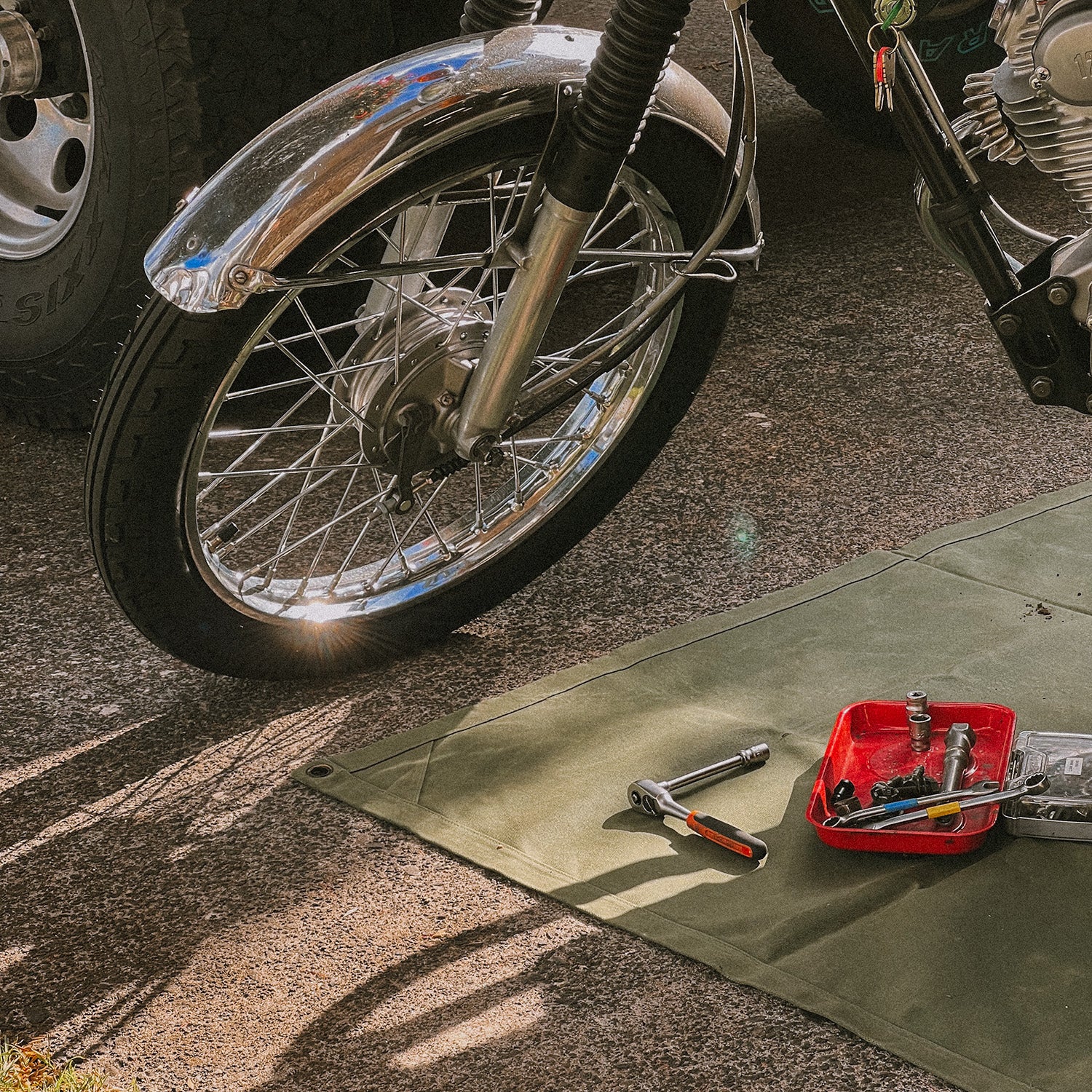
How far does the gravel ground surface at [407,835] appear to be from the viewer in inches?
58.8

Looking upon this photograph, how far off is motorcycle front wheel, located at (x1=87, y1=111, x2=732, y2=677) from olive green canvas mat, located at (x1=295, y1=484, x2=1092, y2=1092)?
20cm

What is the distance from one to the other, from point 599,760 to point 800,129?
264cm

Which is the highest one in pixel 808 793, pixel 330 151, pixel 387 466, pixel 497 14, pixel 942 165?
pixel 497 14

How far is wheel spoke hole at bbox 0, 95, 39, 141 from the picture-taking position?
2.73 meters

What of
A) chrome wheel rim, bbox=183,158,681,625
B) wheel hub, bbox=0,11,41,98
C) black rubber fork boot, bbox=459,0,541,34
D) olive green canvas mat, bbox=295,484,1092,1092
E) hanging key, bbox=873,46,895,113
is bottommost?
olive green canvas mat, bbox=295,484,1092,1092

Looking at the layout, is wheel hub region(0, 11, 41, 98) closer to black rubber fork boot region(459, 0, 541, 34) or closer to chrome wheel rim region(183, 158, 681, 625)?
chrome wheel rim region(183, 158, 681, 625)

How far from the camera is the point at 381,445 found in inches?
76.7

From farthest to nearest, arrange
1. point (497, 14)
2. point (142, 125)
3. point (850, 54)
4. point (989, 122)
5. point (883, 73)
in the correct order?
point (850, 54) < point (142, 125) < point (497, 14) < point (989, 122) < point (883, 73)

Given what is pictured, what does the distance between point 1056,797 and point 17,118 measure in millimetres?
2086

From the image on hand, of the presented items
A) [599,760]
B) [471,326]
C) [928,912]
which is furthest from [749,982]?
[471,326]

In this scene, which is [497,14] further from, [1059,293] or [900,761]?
[900,761]

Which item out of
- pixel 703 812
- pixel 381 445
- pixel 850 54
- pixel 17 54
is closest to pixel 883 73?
pixel 381 445

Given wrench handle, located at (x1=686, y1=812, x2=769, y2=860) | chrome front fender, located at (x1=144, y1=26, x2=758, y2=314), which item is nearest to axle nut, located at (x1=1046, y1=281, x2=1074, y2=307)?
chrome front fender, located at (x1=144, y1=26, x2=758, y2=314)

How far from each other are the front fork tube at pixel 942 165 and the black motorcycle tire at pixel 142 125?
3.67 ft
